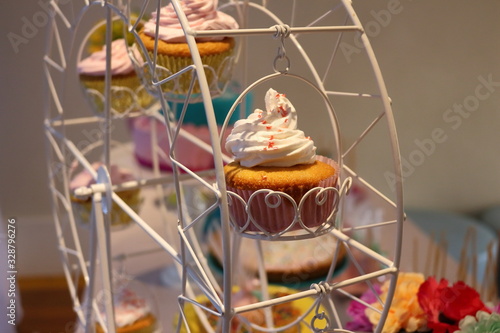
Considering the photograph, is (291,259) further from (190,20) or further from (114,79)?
(190,20)

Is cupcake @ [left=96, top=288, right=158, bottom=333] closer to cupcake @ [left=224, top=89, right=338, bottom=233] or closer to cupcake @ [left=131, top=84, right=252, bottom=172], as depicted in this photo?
cupcake @ [left=131, top=84, right=252, bottom=172]

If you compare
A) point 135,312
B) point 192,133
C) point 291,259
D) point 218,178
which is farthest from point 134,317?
point 218,178

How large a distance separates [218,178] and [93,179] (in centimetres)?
82

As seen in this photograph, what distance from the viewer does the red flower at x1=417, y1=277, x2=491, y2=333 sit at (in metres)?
0.86

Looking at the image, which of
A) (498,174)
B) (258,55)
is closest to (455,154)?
(498,174)

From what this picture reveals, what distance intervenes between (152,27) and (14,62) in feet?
6.12

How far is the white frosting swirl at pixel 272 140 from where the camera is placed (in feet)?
2.28

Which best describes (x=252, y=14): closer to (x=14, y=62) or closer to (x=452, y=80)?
(x=452, y=80)

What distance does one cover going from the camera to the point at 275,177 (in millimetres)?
683

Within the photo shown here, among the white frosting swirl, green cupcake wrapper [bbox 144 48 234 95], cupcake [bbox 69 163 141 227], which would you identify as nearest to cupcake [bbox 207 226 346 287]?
cupcake [bbox 69 163 141 227]

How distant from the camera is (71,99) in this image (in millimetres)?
2549

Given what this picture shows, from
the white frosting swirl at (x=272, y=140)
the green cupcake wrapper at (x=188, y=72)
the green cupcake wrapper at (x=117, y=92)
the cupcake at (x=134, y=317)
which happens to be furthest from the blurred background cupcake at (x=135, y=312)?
the white frosting swirl at (x=272, y=140)

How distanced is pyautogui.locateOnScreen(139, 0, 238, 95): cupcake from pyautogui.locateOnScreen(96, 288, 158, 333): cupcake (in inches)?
22.5

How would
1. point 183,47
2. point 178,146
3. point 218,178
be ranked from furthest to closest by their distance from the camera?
point 178,146
point 183,47
point 218,178
